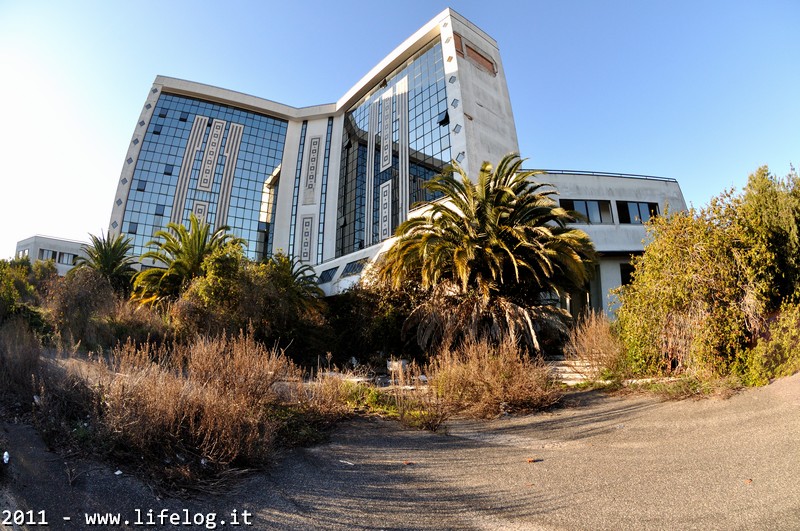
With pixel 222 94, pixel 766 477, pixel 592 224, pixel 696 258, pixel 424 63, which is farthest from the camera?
pixel 222 94

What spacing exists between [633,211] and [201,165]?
38.1 meters

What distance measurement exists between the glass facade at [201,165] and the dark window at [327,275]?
11484 mm

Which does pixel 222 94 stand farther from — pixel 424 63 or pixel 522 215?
pixel 522 215

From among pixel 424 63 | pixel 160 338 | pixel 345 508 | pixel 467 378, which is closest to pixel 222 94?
pixel 424 63

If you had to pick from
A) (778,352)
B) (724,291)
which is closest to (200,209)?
(724,291)

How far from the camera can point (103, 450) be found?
459cm

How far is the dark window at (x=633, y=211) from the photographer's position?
25.2 metres

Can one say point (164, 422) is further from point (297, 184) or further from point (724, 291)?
point (297, 184)

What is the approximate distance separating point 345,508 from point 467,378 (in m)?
4.78

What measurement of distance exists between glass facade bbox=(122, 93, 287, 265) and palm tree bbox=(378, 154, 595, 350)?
31.6m

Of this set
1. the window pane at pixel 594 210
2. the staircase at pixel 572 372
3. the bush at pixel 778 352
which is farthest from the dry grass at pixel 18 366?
the window pane at pixel 594 210

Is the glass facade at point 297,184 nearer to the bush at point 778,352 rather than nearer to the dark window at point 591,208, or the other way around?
the dark window at point 591,208

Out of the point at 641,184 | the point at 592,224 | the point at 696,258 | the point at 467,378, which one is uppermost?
the point at 641,184

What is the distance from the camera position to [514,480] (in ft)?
16.7
